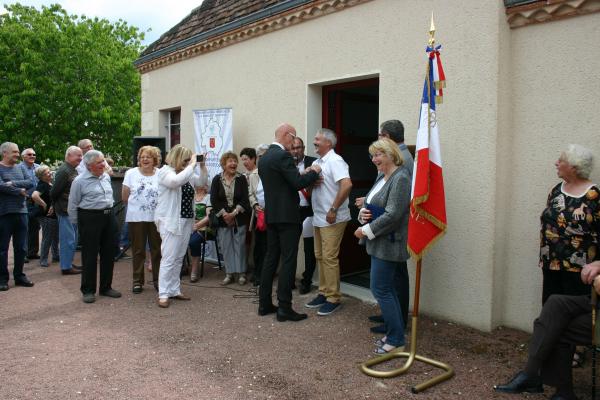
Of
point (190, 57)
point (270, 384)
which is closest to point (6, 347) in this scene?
point (270, 384)

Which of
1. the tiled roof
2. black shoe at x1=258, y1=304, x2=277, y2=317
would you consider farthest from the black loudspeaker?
black shoe at x1=258, y1=304, x2=277, y2=317

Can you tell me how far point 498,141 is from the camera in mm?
4664

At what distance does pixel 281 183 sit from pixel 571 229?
2.64m

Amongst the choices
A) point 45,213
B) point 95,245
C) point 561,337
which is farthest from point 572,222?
point 45,213

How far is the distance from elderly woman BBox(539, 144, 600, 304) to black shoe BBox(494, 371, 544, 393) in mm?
829

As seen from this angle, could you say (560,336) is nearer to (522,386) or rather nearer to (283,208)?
(522,386)

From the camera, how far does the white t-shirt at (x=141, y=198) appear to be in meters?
6.36

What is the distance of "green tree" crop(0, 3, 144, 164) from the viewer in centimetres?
2419

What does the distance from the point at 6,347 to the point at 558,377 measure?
4.51 metres

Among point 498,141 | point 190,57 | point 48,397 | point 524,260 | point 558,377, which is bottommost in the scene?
point 48,397

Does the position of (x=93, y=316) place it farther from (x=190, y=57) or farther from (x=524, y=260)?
(x=190, y=57)

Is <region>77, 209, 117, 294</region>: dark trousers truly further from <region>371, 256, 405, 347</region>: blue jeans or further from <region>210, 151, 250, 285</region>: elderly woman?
<region>371, 256, 405, 347</region>: blue jeans

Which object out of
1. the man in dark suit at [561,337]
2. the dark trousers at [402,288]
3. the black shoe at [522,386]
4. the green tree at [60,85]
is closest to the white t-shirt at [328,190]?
the dark trousers at [402,288]

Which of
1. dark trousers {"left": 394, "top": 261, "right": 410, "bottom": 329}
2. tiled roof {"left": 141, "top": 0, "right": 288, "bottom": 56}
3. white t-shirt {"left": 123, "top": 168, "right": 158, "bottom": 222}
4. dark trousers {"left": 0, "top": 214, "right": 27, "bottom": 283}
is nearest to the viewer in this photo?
dark trousers {"left": 394, "top": 261, "right": 410, "bottom": 329}
